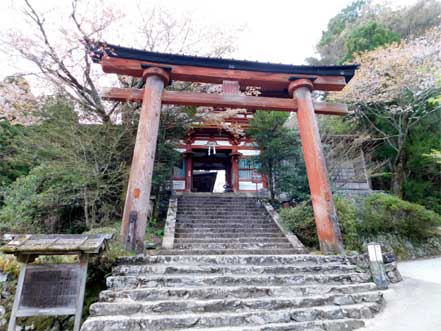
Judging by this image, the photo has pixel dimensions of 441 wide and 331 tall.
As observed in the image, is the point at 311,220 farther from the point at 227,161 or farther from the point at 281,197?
the point at 227,161

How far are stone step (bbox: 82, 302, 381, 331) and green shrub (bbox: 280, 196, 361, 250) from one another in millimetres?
2755

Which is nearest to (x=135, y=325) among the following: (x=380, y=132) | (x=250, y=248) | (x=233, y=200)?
(x=250, y=248)

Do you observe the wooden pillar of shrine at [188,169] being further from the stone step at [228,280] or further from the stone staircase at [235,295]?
the stone step at [228,280]

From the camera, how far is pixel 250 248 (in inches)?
203

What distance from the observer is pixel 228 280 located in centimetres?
334

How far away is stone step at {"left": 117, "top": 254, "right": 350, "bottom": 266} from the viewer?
3.67 m

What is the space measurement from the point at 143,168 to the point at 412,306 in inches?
179

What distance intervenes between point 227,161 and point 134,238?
9145mm

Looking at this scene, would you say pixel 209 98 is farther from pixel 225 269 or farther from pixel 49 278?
pixel 49 278

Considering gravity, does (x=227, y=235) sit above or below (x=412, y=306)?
above

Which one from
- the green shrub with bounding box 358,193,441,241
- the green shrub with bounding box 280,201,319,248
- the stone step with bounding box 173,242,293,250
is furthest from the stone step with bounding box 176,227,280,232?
the green shrub with bounding box 358,193,441,241

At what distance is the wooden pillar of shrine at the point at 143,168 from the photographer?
3.99m

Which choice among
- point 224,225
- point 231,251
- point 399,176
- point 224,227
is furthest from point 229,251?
point 399,176

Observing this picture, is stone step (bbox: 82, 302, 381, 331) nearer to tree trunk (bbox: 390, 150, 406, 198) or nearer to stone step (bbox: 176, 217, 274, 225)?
stone step (bbox: 176, 217, 274, 225)
